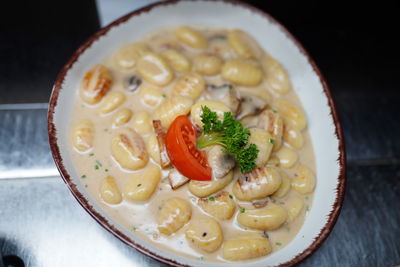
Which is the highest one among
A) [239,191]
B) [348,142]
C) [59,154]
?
[59,154]

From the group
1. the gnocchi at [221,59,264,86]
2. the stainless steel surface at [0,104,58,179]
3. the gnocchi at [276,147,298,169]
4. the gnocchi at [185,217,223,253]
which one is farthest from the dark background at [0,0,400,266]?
the gnocchi at [221,59,264,86]

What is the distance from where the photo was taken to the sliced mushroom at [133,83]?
6.79 feet

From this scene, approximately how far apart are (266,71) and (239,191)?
2.34 feet

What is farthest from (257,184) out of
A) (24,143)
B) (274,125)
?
(24,143)

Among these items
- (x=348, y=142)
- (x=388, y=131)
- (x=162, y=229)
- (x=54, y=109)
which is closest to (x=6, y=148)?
(x=54, y=109)

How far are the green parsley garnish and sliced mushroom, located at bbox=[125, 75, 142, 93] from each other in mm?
438

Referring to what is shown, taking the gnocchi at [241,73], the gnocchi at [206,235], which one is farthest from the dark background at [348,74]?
the gnocchi at [241,73]

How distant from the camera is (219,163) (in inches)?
69.8

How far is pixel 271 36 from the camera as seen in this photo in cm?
226

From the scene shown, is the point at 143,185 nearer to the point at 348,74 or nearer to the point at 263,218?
the point at 263,218

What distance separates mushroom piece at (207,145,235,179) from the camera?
1.77 m

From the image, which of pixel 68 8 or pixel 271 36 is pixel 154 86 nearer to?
pixel 271 36

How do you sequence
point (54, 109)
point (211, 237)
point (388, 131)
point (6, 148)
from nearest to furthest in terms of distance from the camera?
point (211, 237) < point (54, 109) < point (6, 148) < point (388, 131)

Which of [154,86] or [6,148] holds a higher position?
[154,86]
